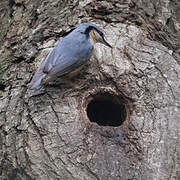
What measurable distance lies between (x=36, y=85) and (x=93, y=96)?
0.33 m

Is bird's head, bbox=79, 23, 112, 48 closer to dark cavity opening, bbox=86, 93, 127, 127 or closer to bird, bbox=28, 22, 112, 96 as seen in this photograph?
bird, bbox=28, 22, 112, 96

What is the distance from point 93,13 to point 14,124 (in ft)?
2.92

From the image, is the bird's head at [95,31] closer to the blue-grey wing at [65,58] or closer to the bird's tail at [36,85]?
the blue-grey wing at [65,58]

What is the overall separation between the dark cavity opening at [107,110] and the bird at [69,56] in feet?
0.77

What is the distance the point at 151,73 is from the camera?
7.94 feet

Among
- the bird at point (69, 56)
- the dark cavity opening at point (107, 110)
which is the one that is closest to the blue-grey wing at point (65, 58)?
the bird at point (69, 56)

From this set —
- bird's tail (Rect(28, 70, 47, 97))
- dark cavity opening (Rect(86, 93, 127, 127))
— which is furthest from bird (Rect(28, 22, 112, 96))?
dark cavity opening (Rect(86, 93, 127, 127))

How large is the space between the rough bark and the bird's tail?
0.04 meters

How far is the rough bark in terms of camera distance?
2.17 meters

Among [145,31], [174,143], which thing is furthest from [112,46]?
[174,143]

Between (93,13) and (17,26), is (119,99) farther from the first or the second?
(17,26)

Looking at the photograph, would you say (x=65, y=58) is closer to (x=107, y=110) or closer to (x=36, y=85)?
(x=36, y=85)

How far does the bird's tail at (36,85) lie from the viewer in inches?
93.5

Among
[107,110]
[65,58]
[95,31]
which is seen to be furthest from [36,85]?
[107,110]
